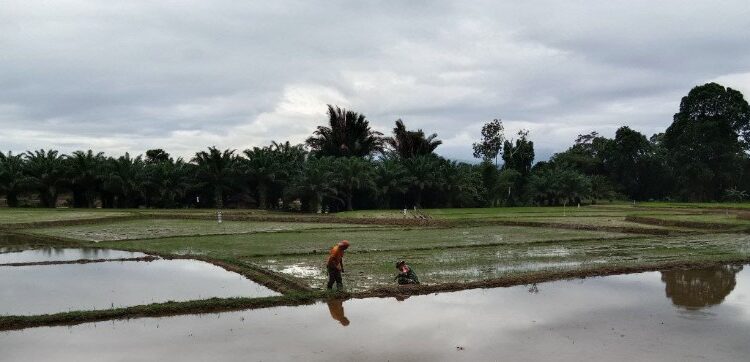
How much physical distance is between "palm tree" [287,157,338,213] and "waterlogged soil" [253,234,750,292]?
22056 mm

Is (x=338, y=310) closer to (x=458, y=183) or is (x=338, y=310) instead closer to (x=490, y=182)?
(x=458, y=183)

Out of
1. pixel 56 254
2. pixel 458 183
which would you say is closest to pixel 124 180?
pixel 458 183

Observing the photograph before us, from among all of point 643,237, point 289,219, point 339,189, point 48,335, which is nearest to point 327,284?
point 48,335

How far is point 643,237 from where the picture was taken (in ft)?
86.2

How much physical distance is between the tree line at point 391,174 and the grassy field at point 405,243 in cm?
1138

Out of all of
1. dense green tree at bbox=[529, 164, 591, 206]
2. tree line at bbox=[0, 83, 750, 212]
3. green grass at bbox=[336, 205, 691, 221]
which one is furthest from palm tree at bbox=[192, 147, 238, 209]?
dense green tree at bbox=[529, 164, 591, 206]

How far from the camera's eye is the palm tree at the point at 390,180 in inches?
1965

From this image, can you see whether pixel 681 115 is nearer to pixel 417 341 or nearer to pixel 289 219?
pixel 289 219

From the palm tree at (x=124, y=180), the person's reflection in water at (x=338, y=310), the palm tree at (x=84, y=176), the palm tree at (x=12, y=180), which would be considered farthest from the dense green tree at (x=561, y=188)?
the person's reflection in water at (x=338, y=310)

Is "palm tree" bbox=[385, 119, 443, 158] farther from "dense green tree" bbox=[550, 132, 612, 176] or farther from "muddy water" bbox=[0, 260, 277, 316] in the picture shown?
"muddy water" bbox=[0, 260, 277, 316]

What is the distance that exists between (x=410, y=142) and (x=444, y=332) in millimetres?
53868

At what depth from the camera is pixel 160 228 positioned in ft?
103

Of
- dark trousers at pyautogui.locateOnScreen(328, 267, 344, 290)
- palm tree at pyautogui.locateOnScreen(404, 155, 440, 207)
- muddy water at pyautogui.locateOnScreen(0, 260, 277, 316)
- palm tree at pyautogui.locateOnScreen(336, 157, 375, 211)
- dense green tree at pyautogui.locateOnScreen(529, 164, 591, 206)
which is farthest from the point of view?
dense green tree at pyautogui.locateOnScreen(529, 164, 591, 206)

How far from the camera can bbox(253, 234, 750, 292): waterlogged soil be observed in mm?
16281
